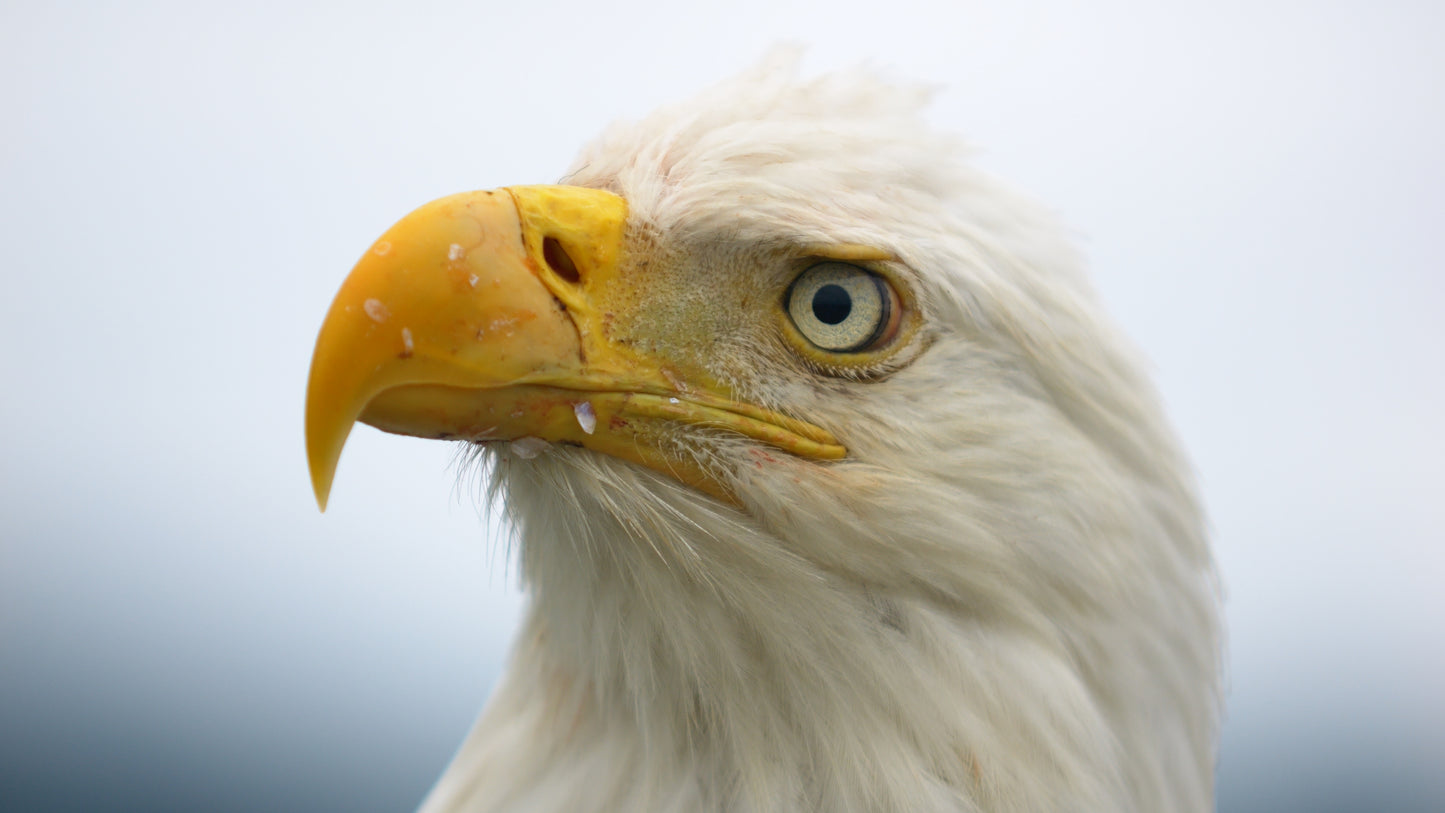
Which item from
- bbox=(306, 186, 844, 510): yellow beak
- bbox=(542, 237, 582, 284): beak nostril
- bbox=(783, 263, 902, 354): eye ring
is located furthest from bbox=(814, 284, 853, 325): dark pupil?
bbox=(542, 237, 582, 284): beak nostril

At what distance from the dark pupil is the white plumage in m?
0.10

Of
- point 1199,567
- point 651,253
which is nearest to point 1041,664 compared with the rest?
point 1199,567

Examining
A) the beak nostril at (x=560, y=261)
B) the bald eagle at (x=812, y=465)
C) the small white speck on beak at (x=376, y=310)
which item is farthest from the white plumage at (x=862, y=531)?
the small white speck on beak at (x=376, y=310)

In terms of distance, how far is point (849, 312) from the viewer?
1979 millimetres

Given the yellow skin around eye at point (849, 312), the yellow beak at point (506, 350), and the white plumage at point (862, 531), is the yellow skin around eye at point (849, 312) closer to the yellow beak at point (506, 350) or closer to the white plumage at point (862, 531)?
the white plumage at point (862, 531)

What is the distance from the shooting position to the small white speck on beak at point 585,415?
6.23ft

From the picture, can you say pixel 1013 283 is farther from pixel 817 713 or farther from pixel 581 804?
pixel 581 804

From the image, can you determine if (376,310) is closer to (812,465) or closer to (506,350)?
(506,350)

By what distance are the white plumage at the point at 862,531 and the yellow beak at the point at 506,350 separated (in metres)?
0.05

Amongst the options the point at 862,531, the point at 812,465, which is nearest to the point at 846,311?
the point at 812,465

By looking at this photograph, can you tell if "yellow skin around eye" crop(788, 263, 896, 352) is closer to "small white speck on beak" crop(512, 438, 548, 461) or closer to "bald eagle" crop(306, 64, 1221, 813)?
"bald eagle" crop(306, 64, 1221, 813)

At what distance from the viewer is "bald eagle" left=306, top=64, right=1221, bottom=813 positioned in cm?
193

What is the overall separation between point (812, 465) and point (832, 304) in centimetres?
31

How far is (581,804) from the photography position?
7.19ft
